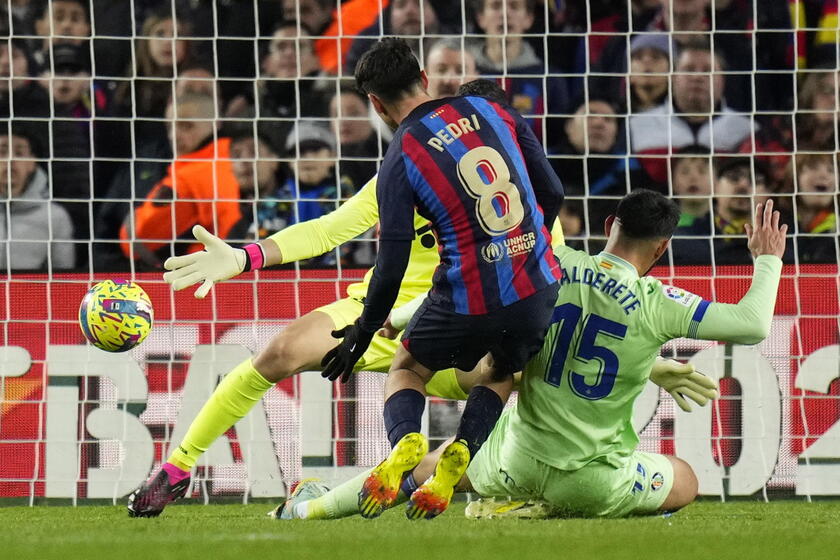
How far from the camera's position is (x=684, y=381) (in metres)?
4.89

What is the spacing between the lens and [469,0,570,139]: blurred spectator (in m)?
7.70

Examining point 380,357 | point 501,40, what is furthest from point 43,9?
point 380,357

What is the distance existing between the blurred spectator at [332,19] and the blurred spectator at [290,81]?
7 cm

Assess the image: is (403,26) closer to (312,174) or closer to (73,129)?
(312,174)

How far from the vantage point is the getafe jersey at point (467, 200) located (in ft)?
13.6

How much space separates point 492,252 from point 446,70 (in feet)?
11.4

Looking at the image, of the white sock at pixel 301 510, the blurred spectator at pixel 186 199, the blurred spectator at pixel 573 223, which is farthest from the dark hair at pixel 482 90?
the blurred spectator at pixel 186 199

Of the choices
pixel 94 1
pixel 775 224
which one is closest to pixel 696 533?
pixel 775 224

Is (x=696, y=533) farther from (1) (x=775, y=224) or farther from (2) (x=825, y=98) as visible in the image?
(2) (x=825, y=98)

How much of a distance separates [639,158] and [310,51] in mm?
2057

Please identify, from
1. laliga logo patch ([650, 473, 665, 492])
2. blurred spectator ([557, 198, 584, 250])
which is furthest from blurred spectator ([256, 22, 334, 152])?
laliga logo patch ([650, 473, 665, 492])

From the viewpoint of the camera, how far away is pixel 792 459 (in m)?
6.63

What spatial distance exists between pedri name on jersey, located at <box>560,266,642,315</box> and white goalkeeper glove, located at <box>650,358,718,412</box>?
41 cm

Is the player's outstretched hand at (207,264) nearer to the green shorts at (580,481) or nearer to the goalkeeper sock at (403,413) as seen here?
the goalkeeper sock at (403,413)
